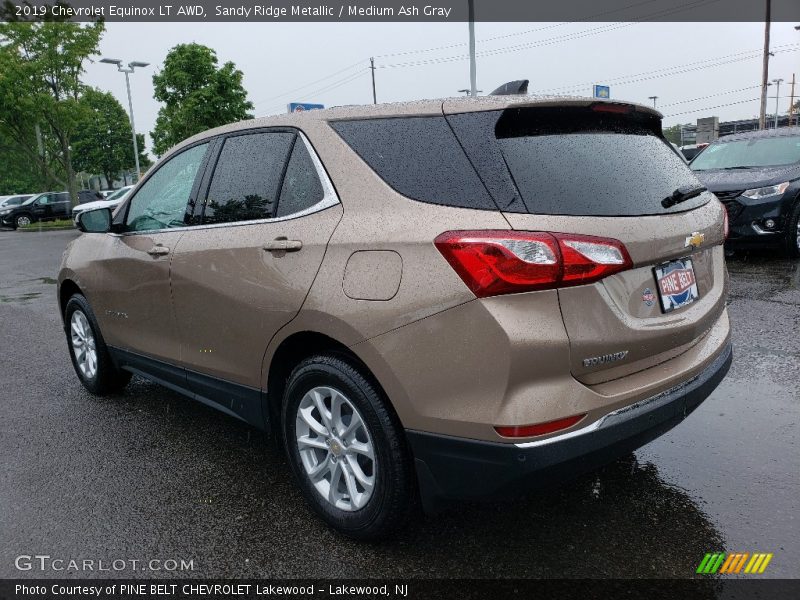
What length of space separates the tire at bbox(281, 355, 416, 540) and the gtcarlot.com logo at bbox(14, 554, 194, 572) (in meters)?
0.59

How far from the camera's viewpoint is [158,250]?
360 cm

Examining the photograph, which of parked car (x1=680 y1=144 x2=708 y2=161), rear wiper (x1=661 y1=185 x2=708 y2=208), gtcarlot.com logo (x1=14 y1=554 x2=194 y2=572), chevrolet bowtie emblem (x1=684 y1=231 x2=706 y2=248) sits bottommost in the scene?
gtcarlot.com logo (x1=14 y1=554 x2=194 y2=572)

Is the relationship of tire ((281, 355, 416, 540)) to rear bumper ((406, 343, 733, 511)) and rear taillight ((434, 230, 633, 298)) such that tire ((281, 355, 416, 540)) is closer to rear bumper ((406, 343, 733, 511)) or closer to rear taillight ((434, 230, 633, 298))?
rear bumper ((406, 343, 733, 511))

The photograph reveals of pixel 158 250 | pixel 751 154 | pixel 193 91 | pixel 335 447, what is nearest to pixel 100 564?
pixel 335 447

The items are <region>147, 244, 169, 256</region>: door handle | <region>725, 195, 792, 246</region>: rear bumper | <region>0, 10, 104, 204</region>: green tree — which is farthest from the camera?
<region>0, 10, 104, 204</region>: green tree

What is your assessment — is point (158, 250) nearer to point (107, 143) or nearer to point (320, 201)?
point (320, 201)

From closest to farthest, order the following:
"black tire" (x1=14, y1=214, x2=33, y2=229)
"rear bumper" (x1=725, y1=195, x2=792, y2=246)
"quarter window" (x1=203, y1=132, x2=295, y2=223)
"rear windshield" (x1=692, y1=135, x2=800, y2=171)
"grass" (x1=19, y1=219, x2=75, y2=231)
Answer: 1. "quarter window" (x1=203, y1=132, x2=295, y2=223)
2. "rear bumper" (x1=725, y1=195, x2=792, y2=246)
3. "rear windshield" (x1=692, y1=135, x2=800, y2=171)
4. "grass" (x1=19, y1=219, x2=75, y2=231)
5. "black tire" (x1=14, y1=214, x2=33, y2=229)

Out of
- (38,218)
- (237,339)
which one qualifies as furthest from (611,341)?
(38,218)

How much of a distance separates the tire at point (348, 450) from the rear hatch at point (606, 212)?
750mm

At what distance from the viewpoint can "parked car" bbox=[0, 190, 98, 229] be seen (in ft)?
107

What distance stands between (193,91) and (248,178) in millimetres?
32201

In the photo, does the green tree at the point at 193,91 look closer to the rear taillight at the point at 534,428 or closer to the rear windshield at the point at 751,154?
the rear windshield at the point at 751,154

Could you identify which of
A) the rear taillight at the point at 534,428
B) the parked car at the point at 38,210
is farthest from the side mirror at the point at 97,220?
the parked car at the point at 38,210

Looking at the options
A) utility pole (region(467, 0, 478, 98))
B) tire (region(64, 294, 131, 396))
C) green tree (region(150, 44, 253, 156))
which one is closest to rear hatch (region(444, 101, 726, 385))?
tire (region(64, 294, 131, 396))
